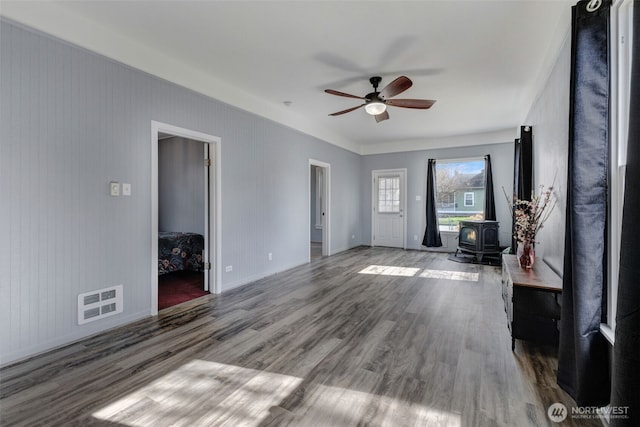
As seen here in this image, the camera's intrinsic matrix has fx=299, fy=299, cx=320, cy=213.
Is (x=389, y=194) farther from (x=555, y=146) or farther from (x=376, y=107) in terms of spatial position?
(x=555, y=146)

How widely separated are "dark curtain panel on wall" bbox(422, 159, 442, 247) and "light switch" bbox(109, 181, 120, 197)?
648 centimetres

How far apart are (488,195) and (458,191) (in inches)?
30.4

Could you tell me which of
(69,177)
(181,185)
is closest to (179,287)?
(69,177)

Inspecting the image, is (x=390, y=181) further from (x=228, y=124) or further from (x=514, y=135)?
(x=228, y=124)

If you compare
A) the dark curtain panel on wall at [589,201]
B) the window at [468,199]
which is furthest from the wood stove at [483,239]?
the dark curtain panel on wall at [589,201]

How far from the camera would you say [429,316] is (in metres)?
3.26

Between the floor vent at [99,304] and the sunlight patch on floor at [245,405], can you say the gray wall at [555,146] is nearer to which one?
the sunlight patch on floor at [245,405]

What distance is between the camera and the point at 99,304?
2.82m

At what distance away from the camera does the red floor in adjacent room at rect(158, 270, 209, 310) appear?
378 centimetres

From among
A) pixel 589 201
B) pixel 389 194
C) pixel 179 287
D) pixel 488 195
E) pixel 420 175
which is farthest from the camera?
pixel 389 194

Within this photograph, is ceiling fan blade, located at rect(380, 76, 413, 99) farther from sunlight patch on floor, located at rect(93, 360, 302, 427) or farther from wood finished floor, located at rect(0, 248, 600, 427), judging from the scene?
sunlight patch on floor, located at rect(93, 360, 302, 427)

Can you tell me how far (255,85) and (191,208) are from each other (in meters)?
2.86

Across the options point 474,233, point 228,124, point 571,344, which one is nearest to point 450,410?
point 571,344

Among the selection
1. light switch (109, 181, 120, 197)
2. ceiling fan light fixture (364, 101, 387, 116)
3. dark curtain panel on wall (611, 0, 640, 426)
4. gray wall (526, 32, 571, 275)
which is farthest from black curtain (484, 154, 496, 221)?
light switch (109, 181, 120, 197)
